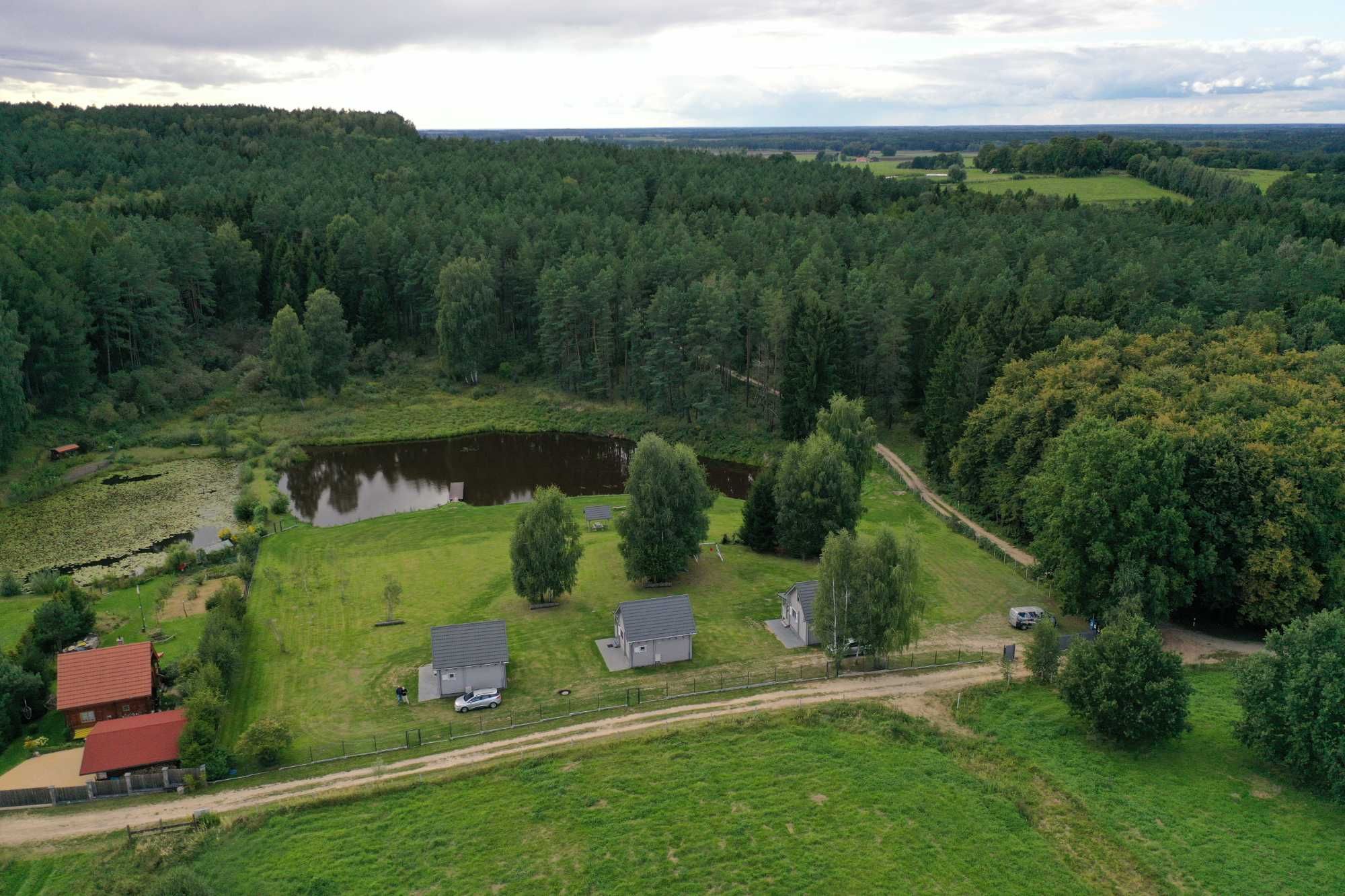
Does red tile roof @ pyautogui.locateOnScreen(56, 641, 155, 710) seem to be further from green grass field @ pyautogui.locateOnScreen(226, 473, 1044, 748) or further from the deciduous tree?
the deciduous tree

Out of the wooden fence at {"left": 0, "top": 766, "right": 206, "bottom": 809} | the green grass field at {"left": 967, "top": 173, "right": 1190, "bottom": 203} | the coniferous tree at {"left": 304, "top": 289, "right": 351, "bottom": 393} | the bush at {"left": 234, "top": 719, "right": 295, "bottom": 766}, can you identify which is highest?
the green grass field at {"left": 967, "top": 173, "right": 1190, "bottom": 203}

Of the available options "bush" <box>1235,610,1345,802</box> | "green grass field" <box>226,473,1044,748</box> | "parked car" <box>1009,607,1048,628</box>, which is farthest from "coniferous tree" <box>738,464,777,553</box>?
"bush" <box>1235,610,1345,802</box>

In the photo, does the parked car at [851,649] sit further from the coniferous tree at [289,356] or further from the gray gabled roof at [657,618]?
the coniferous tree at [289,356]

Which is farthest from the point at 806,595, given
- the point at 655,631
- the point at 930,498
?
the point at 930,498

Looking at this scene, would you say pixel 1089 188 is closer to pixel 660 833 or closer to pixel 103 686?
pixel 660 833

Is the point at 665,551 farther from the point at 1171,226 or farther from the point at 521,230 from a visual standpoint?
the point at 1171,226

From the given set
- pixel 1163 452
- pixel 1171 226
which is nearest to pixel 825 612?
pixel 1163 452
